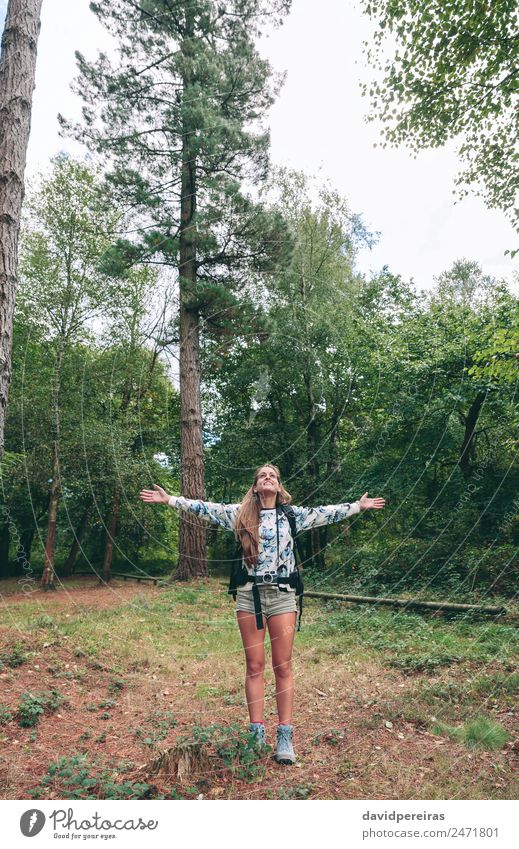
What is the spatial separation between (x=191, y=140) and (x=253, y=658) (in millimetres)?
6175

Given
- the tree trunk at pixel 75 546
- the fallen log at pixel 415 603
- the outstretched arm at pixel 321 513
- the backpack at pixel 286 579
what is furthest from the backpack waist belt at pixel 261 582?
the tree trunk at pixel 75 546

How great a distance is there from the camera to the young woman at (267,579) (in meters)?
3.14

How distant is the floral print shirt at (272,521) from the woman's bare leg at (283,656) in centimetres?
20

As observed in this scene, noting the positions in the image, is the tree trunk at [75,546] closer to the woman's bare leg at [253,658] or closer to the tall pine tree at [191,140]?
the tall pine tree at [191,140]

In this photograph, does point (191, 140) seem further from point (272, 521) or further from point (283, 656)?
point (283, 656)

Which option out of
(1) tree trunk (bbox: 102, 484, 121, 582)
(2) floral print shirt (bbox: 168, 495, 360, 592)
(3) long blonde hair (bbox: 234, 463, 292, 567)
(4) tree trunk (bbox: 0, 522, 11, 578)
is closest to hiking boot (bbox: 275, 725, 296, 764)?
(2) floral print shirt (bbox: 168, 495, 360, 592)

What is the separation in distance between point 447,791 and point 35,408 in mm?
12596

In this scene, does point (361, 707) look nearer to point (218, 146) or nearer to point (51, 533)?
point (218, 146)

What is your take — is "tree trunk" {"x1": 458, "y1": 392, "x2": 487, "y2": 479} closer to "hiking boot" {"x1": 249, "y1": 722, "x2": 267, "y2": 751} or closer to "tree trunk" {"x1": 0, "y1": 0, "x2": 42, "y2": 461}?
"hiking boot" {"x1": 249, "y1": 722, "x2": 267, "y2": 751}

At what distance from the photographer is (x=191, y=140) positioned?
6.64 meters

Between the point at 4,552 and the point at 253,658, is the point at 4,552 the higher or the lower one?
the lower one

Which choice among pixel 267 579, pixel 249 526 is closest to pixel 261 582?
pixel 267 579
